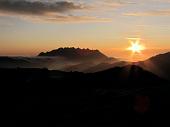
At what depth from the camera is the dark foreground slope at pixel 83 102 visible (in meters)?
61.0

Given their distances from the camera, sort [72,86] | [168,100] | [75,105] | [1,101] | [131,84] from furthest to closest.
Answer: [131,84]
[72,86]
[1,101]
[75,105]
[168,100]

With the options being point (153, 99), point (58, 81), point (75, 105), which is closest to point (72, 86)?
A: point (58, 81)

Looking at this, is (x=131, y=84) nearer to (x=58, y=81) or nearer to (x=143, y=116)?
(x=58, y=81)

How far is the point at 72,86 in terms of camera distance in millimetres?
95125

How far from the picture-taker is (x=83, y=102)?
7556cm

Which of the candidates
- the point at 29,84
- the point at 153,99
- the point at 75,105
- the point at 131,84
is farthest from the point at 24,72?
the point at 153,99

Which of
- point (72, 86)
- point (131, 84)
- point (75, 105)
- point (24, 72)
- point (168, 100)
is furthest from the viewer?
point (24, 72)

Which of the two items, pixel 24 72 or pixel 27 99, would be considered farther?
pixel 24 72

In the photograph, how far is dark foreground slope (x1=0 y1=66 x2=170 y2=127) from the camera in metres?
61.0

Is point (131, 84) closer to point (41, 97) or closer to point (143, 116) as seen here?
point (41, 97)

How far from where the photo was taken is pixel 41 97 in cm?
8475

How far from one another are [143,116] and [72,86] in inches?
1426

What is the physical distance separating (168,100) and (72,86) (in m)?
32.6

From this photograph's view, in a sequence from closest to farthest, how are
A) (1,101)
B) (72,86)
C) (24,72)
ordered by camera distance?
(1,101), (72,86), (24,72)
